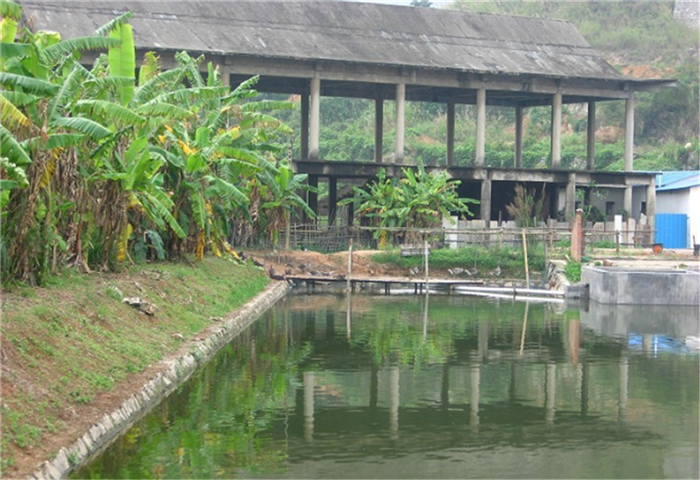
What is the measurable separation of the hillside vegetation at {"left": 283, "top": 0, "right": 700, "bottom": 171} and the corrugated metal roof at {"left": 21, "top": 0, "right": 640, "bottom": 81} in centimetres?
1863

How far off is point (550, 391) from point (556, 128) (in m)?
31.3

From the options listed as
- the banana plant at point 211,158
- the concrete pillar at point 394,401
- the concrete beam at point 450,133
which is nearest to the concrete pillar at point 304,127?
the concrete beam at point 450,133

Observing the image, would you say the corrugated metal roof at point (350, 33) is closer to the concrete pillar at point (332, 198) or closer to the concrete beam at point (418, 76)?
the concrete beam at point (418, 76)

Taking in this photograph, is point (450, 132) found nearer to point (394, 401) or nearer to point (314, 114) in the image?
point (314, 114)

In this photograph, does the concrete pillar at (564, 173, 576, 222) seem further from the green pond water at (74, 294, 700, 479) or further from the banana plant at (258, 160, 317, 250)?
the green pond water at (74, 294, 700, 479)

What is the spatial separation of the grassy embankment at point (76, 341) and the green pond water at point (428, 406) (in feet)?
2.57

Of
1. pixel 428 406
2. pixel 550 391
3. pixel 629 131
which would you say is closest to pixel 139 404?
pixel 428 406

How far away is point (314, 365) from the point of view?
20.6m

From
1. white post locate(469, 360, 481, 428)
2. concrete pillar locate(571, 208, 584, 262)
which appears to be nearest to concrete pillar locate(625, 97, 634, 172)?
concrete pillar locate(571, 208, 584, 262)

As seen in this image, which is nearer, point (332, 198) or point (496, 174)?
point (496, 174)

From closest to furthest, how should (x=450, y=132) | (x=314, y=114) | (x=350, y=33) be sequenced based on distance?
(x=314, y=114) → (x=350, y=33) → (x=450, y=132)

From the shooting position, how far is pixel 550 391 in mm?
18359

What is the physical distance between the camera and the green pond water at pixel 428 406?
516 inches

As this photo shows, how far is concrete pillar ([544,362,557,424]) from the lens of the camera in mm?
16266
